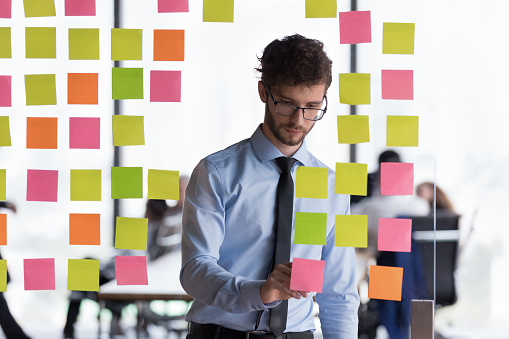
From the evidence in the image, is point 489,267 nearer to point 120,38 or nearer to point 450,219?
point 450,219

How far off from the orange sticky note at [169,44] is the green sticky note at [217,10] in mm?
117

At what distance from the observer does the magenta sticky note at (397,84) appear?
159 centimetres

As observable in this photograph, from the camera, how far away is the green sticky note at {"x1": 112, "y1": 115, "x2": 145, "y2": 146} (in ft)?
5.62

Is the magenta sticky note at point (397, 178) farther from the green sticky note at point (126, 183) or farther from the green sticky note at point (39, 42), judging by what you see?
the green sticky note at point (39, 42)

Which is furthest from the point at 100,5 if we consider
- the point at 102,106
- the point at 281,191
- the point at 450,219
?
the point at 281,191

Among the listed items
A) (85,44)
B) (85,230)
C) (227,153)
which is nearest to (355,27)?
(227,153)

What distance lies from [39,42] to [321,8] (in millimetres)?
803

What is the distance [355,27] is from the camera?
1603 mm

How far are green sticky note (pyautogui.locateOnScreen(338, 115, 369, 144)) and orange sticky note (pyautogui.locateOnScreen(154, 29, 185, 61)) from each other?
494 millimetres

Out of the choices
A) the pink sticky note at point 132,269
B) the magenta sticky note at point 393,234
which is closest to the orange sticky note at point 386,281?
the magenta sticky note at point 393,234

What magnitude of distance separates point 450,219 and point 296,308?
2584mm

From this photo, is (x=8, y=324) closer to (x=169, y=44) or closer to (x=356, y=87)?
(x=169, y=44)

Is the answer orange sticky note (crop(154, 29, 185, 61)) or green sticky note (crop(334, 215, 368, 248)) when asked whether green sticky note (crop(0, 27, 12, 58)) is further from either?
green sticky note (crop(334, 215, 368, 248))

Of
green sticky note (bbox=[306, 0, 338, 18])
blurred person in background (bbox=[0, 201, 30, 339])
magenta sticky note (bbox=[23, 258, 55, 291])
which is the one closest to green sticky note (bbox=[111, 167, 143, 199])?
magenta sticky note (bbox=[23, 258, 55, 291])
